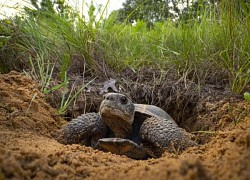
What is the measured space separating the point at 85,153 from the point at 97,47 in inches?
81.8

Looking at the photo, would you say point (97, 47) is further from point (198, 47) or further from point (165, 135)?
point (165, 135)

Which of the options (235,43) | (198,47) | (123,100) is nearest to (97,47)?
(198,47)

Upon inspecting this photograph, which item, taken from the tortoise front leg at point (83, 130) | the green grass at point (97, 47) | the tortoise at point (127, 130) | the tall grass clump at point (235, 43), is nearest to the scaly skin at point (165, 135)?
the tortoise at point (127, 130)

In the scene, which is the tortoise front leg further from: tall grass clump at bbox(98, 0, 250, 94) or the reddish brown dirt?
tall grass clump at bbox(98, 0, 250, 94)

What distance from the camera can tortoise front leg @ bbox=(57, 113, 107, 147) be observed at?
2.64 meters

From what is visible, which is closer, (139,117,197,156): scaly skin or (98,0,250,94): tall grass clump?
(139,117,197,156): scaly skin

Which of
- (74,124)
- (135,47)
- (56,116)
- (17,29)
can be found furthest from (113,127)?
(17,29)

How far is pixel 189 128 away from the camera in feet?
10.5

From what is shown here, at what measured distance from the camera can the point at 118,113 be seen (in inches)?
99.8

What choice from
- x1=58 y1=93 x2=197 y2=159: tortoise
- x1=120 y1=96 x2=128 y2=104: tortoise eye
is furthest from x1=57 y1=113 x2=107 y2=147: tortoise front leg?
x1=120 y1=96 x2=128 y2=104: tortoise eye

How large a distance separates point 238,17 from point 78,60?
5.93 feet

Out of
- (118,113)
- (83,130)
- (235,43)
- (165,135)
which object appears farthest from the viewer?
(235,43)

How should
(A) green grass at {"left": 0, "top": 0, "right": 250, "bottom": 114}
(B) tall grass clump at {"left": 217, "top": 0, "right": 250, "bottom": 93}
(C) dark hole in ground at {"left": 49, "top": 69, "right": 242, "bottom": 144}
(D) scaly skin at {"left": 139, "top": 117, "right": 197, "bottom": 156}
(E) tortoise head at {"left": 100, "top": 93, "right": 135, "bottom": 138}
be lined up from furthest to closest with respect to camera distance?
(A) green grass at {"left": 0, "top": 0, "right": 250, "bottom": 114}
(C) dark hole in ground at {"left": 49, "top": 69, "right": 242, "bottom": 144}
(B) tall grass clump at {"left": 217, "top": 0, "right": 250, "bottom": 93}
(E) tortoise head at {"left": 100, "top": 93, "right": 135, "bottom": 138}
(D) scaly skin at {"left": 139, "top": 117, "right": 197, "bottom": 156}

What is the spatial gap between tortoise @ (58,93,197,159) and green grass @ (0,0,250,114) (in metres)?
0.70
